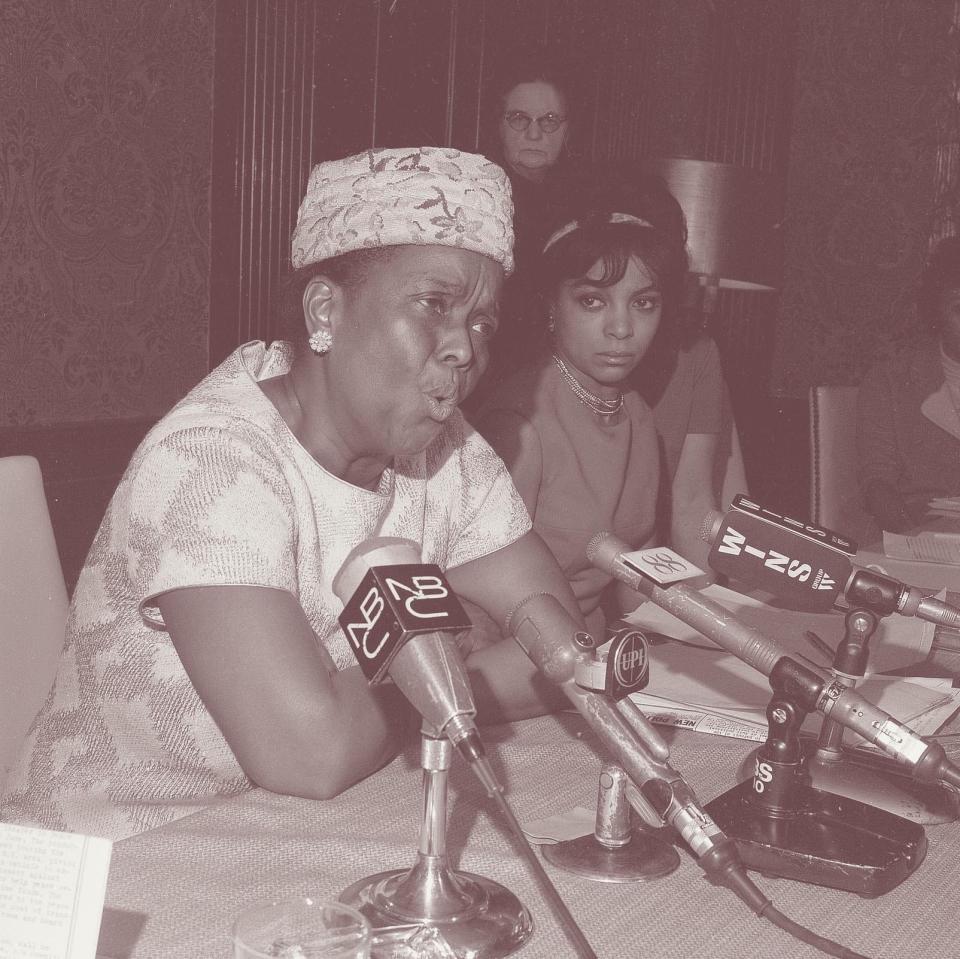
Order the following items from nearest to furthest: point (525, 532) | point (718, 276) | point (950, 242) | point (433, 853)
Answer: point (433, 853) → point (525, 532) → point (950, 242) → point (718, 276)

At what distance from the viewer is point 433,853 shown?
996 mm

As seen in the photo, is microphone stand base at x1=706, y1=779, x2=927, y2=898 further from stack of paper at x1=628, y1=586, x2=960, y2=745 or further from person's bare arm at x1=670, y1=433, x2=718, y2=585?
person's bare arm at x1=670, y1=433, x2=718, y2=585

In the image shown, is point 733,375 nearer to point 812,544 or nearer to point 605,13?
point 605,13

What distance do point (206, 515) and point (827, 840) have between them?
28.4 inches

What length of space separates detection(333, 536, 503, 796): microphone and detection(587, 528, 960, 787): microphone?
0.33m

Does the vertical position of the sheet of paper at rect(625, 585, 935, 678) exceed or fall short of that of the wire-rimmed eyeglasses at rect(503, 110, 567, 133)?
it falls short

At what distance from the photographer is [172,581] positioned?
4.31ft

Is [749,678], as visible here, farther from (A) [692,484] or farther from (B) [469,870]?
(A) [692,484]

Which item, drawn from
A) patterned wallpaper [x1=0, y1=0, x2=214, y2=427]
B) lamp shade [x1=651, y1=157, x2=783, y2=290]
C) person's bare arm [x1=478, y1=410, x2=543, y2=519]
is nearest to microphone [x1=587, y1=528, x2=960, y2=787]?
person's bare arm [x1=478, y1=410, x2=543, y2=519]

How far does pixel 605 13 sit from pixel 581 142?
59cm

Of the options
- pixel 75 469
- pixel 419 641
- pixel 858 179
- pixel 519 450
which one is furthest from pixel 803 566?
pixel 858 179

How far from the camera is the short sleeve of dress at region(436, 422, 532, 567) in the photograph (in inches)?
69.4

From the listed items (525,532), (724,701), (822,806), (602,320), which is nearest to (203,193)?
(602,320)

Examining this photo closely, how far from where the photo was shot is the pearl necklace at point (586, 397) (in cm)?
268
